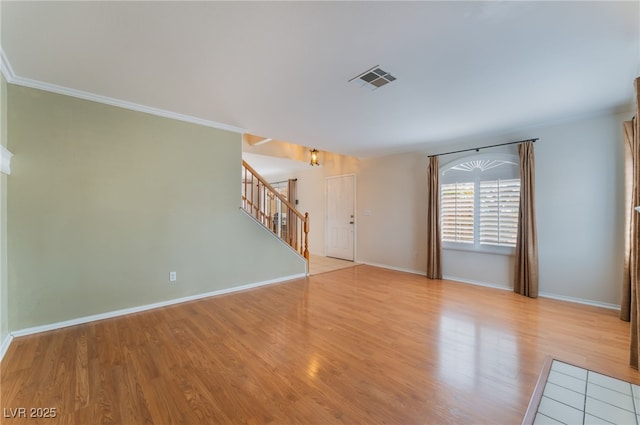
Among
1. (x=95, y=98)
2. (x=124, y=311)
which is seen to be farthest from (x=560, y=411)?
(x=95, y=98)

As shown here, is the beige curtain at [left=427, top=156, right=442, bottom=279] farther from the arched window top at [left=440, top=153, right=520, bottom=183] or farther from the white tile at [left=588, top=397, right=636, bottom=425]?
the white tile at [left=588, top=397, right=636, bottom=425]

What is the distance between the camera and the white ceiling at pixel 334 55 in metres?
1.74

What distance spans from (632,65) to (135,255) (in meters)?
5.57

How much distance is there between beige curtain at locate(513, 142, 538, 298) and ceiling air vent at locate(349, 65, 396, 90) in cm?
283

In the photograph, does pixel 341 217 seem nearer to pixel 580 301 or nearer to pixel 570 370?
pixel 580 301

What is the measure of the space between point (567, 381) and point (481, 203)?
3.04 metres

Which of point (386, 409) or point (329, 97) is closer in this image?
point (386, 409)

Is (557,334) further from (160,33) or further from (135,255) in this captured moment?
(135,255)

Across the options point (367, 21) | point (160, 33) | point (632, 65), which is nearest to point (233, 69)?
point (160, 33)

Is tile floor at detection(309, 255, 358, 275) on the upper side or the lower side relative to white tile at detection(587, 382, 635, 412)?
upper

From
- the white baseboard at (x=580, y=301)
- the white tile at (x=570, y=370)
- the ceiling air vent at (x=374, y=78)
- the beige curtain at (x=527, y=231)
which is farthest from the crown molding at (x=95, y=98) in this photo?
the white baseboard at (x=580, y=301)

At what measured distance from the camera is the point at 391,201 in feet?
19.0

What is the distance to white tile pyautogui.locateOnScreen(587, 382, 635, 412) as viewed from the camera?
1736mm

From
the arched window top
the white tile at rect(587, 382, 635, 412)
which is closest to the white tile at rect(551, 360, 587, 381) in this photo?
the white tile at rect(587, 382, 635, 412)
